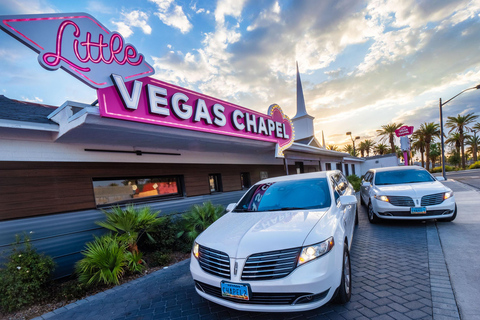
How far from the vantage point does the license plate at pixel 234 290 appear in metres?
2.24

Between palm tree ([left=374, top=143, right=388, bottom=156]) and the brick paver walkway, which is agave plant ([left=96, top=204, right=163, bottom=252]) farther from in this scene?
palm tree ([left=374, top=143, right=388, bottom=156])

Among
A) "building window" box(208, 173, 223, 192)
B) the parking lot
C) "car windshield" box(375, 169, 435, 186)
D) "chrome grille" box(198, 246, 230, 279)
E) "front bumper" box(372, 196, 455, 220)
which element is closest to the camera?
"chrome grille" box(198, 246, 230, 279)

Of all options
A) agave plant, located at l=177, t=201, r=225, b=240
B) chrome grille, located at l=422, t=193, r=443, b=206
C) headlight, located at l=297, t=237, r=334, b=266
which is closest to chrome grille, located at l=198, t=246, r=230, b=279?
headlight, located at l=297, t=237, r=334, b=266

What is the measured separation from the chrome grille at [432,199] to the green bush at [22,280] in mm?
7794

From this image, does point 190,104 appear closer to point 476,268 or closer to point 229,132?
point 229,132

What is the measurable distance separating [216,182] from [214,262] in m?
6.88

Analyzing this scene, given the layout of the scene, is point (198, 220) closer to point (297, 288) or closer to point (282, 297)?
point (282, 297)

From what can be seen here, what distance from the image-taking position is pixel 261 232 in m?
2.57

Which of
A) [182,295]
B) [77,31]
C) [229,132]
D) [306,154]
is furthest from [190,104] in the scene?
[306,154]

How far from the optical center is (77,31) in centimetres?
405

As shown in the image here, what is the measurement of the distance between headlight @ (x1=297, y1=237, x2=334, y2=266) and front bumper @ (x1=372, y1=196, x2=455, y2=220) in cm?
424

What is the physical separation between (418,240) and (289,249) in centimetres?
402

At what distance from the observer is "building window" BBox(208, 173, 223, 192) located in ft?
30.1

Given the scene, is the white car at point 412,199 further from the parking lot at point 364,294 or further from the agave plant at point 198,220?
the agave plant at point 198,220
